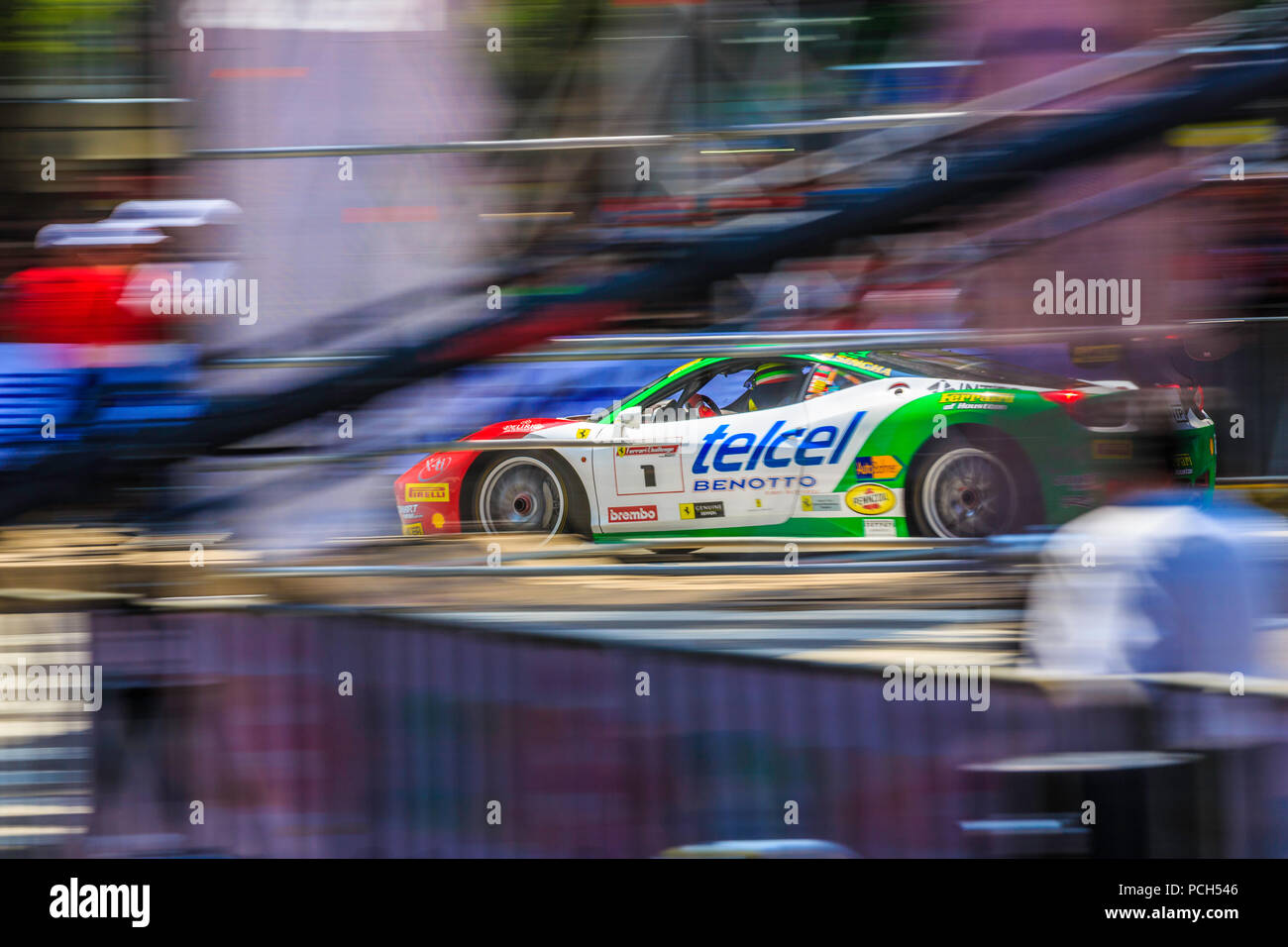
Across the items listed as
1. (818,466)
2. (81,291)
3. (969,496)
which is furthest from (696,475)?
(81,291)

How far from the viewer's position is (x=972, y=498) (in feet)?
4.55

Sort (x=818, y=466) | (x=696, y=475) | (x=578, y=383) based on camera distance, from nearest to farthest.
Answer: (x=578, y=383), (x=696, y=475), (x=818, y=466)

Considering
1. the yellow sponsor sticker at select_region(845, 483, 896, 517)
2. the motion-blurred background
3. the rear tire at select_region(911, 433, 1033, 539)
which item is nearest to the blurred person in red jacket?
the motion-blurred background

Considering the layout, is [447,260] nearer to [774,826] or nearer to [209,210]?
[209,210]

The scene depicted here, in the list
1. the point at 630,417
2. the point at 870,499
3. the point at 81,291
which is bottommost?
the point at 870,499

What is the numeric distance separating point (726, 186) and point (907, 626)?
70 centimetres

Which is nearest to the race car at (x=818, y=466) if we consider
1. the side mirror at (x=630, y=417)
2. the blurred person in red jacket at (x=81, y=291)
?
the side mirror at (x=630, y=417)

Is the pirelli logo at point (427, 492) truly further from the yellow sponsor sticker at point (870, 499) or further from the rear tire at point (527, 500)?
the yellow sponsor sticker at point (870, 499)

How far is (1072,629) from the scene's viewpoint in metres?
1.34

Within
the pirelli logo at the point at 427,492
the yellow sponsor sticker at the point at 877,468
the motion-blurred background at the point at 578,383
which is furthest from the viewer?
the yellow sponsor sticker at the point at 877,468

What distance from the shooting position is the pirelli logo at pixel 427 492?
4.62 feet

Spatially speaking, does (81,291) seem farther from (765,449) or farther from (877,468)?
(877,468)

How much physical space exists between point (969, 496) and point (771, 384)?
390 millimetres
